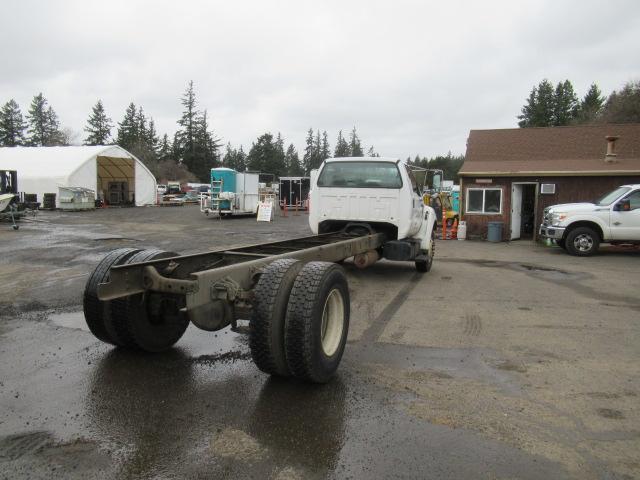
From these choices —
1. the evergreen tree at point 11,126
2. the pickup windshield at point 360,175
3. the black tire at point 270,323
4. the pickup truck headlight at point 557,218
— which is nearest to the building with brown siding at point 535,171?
the pickup truck headlight at point 557,218

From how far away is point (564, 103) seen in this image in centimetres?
7400

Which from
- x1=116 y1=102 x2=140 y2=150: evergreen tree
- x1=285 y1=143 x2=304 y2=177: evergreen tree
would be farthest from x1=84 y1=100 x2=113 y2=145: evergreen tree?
x1=285 y1=143 x2=304 y2=177: evergreen tree

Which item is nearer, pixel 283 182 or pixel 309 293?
pixel 309 293

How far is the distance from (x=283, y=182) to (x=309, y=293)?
115 ft

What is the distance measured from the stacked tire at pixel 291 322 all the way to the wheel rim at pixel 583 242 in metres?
12.8

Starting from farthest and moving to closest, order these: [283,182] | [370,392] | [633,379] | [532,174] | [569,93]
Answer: [569,93] < [283,182] < [532,174] < [633,379] < [370,392]

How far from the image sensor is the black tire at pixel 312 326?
3.98 meters

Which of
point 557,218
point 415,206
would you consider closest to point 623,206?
point 557,218

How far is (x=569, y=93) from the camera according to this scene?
246 ft

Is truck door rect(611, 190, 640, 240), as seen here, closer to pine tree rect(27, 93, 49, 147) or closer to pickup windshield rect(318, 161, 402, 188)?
pickup windshield rect(318, 161, 402, 188)

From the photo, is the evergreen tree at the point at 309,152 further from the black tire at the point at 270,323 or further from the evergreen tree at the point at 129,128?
the black tire at the point at 270,323

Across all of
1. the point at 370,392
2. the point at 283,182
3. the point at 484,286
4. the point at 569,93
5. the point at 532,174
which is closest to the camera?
the point at 370,392

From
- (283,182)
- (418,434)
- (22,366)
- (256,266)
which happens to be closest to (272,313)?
(256,266)

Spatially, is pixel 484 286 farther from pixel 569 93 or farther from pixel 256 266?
pixel 569 93
